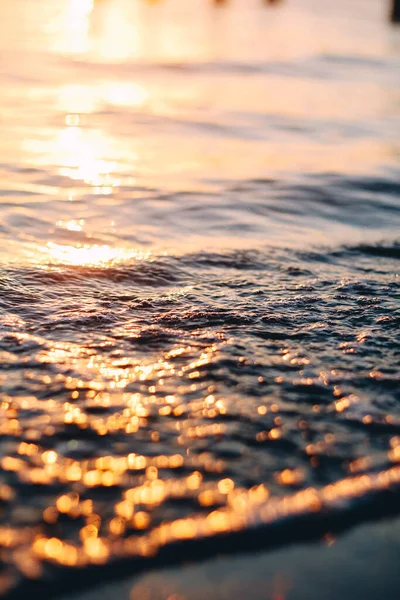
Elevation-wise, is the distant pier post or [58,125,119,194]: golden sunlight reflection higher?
the distant pier post

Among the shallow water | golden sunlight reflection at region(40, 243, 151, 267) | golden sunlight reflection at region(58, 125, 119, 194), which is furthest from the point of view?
golden sunlight reflection at region(58, 125, 119, 194)

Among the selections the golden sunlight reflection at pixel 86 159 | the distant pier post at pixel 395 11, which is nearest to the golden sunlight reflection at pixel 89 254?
the golden sunlight reflection at pixel 86 159

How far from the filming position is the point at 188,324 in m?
3.21

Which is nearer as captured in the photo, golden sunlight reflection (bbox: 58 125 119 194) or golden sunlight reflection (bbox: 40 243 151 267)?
golden sunlight reflection (bbox: 40 243 151 267)

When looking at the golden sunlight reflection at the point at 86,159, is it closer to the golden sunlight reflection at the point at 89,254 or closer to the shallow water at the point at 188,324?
the shallow water at the point at 188,324

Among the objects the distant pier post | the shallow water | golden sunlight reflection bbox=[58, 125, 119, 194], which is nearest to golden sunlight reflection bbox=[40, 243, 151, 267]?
the shallow water

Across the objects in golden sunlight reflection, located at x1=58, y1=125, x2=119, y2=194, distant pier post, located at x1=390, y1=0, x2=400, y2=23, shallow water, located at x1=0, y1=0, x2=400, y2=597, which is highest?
distant pier post, located at x1=390, y1=0, x2=400, y2=23

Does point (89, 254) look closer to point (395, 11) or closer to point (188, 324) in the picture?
point (188, 324)

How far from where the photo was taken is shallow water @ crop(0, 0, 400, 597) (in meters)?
2.04

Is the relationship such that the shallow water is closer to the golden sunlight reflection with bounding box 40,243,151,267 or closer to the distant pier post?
the golden sunlight reflection with bounding box 40,243,151,267

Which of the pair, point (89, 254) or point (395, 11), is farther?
point (395, 11)

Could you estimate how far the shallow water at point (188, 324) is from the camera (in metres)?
2.04

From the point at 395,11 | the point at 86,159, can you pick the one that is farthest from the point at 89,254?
the point at 395,11

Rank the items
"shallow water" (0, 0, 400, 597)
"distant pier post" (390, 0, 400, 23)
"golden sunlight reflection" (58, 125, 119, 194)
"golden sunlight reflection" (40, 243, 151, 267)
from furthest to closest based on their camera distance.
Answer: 1. "distant pier post" (390, 0, 400, 23)
2. "golden sunlight reflection" (58, 125, 119, 194)
3. "golden sunlight reflection" (40, 243, 151, 267)
4. "shallow water" (0, 0, 400, 597)
